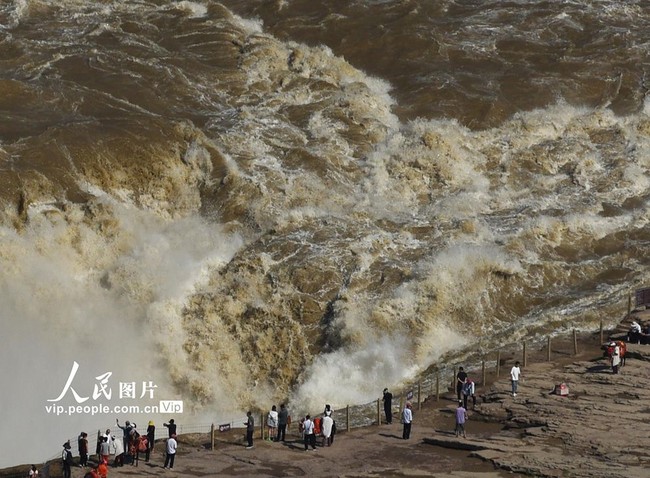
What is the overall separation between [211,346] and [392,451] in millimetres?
11503

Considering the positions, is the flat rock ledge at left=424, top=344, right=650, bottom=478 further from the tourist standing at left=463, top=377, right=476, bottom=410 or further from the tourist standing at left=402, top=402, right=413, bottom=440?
the tourist standing at left=402, top=402, right=413, bottom=440

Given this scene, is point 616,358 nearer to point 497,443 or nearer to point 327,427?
point 497,443

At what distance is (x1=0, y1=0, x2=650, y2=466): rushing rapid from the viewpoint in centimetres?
4366

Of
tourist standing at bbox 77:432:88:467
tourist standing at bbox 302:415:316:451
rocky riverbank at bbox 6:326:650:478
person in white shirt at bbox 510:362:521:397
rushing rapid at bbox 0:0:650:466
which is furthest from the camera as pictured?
rushing rapid at bbox 0:0:650:466

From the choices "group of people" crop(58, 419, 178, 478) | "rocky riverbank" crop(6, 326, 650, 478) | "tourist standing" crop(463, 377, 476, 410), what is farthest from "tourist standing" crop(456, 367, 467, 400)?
"group of people" crop(58, 419, 178, 478)

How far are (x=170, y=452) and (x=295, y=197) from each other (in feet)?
59.1

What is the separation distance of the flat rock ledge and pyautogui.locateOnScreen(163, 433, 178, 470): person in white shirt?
660cm

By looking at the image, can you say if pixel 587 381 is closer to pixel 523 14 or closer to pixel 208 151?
pixel 208 151

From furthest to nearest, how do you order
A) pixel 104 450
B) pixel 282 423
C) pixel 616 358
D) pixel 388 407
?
pixel 616 358 < pixel 388 407 < pixel 282 423 < pixel 104 450

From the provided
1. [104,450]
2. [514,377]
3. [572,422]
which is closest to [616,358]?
[514,377]

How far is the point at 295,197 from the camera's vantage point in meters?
49.1

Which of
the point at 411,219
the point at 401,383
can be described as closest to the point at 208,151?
the point at 411,219

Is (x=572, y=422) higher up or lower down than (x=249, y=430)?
higher up

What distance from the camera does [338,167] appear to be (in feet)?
167
